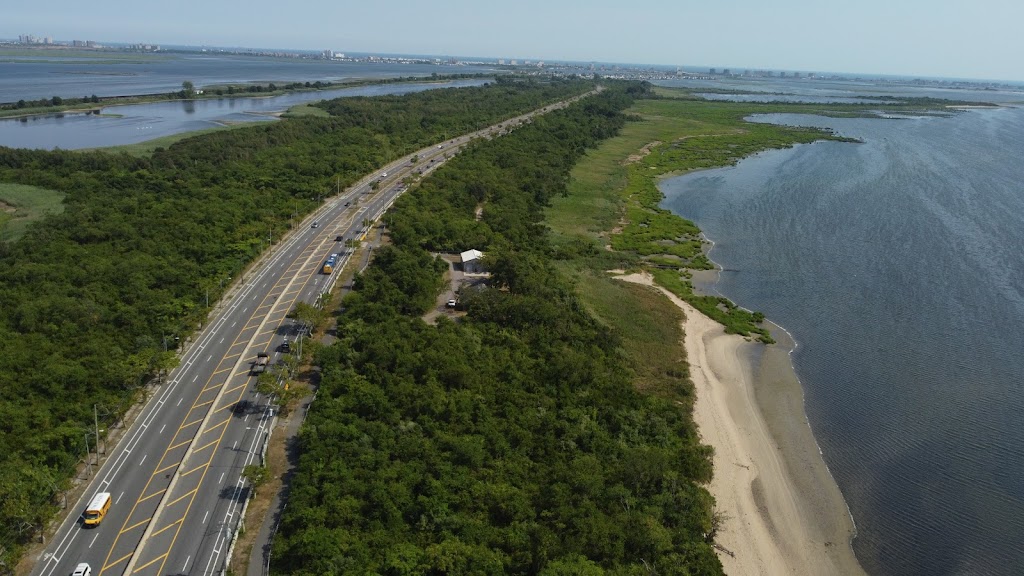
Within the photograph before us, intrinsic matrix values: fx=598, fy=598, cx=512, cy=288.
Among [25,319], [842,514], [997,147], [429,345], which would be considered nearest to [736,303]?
[842,514]

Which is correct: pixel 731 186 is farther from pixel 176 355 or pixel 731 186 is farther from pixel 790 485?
pixel 176 355

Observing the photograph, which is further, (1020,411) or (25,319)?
(1020,411)

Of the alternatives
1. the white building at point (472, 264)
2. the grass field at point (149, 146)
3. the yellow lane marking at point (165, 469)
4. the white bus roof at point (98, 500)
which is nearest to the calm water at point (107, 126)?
the grass field at point (149, 146)

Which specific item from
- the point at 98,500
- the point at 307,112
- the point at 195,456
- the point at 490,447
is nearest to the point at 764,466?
the point at 490,447

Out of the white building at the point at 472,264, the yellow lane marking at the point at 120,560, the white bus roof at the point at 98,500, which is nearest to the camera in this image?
the yellow lane marking at the point at 120,560

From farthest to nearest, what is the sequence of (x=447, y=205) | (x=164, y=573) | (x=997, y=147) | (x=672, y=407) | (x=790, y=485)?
(x=997, y=147), (x=447, y=205), (x=672, y=407), (x=790, y=485), (x=164, y=573)

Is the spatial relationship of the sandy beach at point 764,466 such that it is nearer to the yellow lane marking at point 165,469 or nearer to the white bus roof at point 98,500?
the yellow lane marking at point 165,469

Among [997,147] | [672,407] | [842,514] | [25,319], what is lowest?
[842,514]
